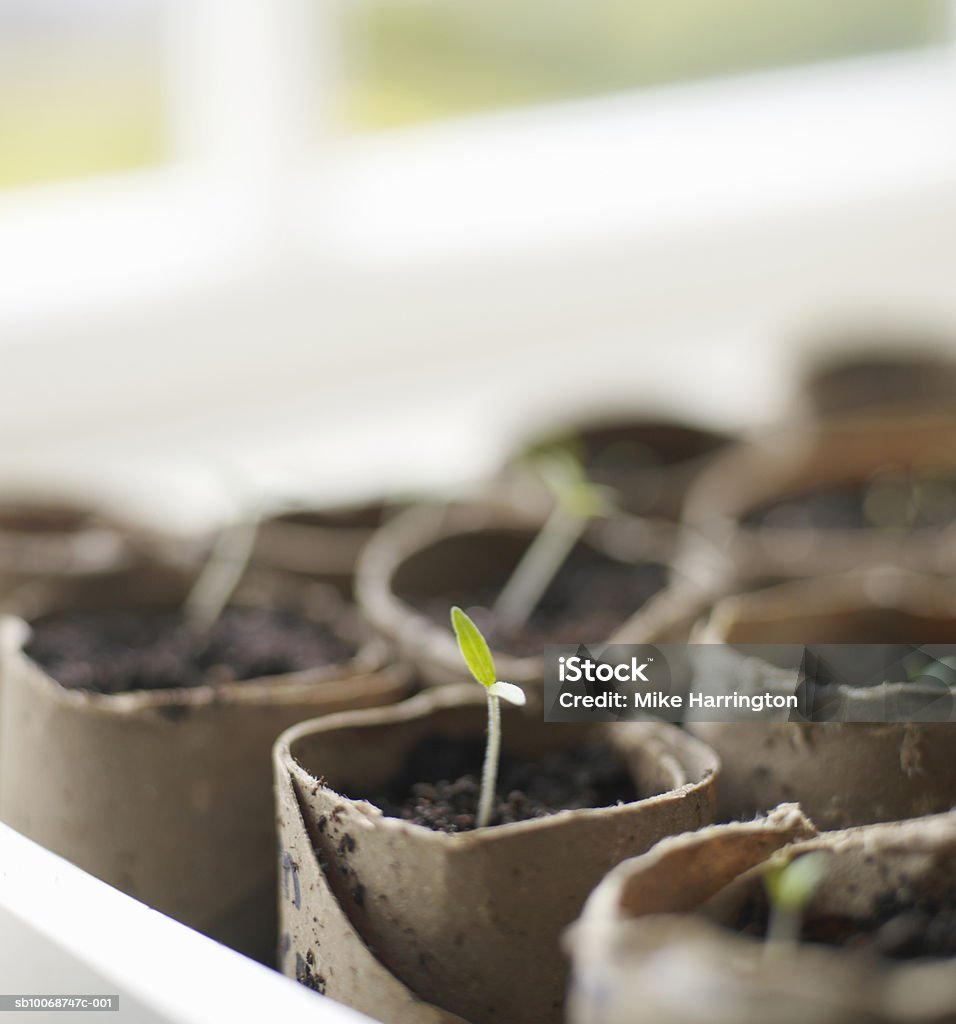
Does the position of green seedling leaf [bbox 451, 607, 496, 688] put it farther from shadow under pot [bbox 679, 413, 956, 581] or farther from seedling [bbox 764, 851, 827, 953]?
shadow under pot [bbox 679, 413, 956, 581]

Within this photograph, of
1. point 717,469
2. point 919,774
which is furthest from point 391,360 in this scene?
point 919,774

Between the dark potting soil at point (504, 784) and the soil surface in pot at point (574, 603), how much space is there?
0.48 feet

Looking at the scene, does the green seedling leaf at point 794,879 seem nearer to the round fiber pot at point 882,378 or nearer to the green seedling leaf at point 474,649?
the green seedling leaf at point 474,649

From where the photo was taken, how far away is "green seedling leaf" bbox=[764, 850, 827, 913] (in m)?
0.40

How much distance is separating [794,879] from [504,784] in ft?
0.71

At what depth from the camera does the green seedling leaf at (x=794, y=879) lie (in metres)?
0.40

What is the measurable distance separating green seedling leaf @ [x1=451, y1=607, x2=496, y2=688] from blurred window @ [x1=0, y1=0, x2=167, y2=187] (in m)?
1.66

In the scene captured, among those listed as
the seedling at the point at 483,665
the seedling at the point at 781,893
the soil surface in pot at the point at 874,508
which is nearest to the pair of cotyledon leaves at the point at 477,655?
the seedling at the point at 483,665

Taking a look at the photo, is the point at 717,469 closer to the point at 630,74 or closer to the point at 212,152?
the point at 212,152

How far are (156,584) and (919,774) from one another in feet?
1.63

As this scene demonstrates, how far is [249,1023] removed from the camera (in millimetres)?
436

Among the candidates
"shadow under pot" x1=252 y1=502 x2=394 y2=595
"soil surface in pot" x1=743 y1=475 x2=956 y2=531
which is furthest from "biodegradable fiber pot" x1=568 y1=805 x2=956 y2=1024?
"soil surface in pot" x1=743 y1=475 x2=956 y2=531

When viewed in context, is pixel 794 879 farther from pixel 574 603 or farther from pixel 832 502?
pixel 832 502

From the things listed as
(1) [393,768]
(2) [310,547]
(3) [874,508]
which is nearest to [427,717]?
(1) [393,768]
